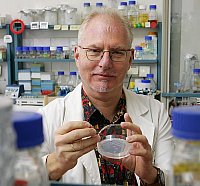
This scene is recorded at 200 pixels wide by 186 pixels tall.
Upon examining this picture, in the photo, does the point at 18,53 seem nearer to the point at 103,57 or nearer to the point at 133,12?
the point at 133,12

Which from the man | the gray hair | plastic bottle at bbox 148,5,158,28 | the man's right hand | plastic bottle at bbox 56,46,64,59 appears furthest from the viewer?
plastic bottle at bbox 56,46,64,59

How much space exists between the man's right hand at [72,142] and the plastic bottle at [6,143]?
0.55m

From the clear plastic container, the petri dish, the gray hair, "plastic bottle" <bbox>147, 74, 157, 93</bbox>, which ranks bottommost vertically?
the petri dish

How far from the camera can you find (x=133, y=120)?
1.42 meters

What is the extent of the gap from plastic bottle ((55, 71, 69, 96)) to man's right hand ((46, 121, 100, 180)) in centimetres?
225

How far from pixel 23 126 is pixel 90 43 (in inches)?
37.0

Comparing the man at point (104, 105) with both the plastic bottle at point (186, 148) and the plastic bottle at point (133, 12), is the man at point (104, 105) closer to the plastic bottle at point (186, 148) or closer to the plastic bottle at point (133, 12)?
the plastic bottle at point (186, 148)

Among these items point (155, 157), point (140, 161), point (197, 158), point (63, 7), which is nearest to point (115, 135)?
point (140, 161)

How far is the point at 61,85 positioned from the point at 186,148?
3.03 metres

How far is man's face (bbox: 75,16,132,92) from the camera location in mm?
1305

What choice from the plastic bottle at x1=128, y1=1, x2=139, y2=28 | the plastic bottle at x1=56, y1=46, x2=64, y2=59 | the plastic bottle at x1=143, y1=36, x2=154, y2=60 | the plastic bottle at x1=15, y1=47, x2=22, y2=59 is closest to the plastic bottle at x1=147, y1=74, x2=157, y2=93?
the plastic bottle at x1=143, y1=36, x2=154, y2=60

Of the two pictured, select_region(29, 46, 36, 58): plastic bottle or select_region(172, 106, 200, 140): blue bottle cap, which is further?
select_region(29, 46, 36, 58): plastic bottle

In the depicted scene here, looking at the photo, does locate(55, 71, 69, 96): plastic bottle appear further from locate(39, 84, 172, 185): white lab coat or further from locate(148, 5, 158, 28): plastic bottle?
locate(39, 84, 172, 185): white lab coat

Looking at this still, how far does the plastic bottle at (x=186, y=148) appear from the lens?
419mm
